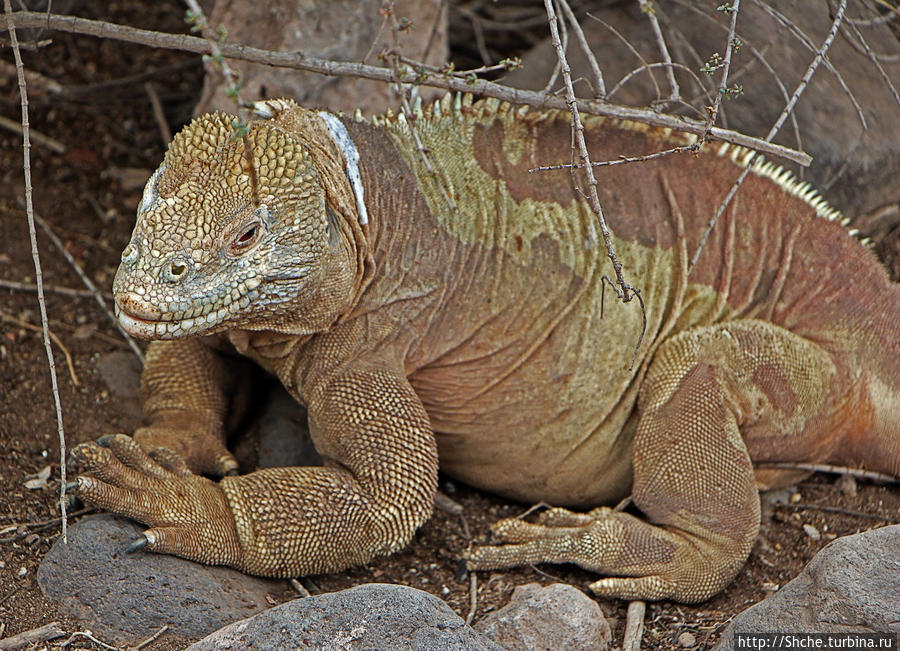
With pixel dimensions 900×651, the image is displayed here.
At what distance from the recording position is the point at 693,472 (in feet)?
15.6

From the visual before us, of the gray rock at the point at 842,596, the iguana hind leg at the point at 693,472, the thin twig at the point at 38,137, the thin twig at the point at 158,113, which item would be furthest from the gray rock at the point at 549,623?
the thin twig at the point at 38,137

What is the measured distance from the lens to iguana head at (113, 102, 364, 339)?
3.94 meters

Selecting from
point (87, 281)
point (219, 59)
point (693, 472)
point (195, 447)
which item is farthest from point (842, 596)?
point (87, 281)

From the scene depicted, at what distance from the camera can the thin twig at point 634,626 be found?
14.1 feet

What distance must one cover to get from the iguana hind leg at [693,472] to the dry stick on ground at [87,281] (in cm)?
245

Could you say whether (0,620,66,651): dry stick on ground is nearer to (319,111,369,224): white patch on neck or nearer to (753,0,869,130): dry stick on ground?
(319,111,369,224): white patch on neck

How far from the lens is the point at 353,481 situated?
4547 millimetres

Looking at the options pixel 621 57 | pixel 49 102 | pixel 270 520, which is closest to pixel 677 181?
pixel 621 57

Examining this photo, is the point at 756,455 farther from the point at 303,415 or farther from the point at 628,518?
the point at 303,415

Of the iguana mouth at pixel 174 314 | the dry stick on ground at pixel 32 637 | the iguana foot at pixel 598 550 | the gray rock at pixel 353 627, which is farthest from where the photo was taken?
the iguana foot at pixel 598 550

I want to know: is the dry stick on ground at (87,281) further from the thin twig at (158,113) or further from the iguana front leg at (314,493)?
the iguana front leg at (314,493)

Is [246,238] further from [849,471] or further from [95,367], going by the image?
[849,471]

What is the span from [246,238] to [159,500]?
1.17 m

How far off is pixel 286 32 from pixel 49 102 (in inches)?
84.6
